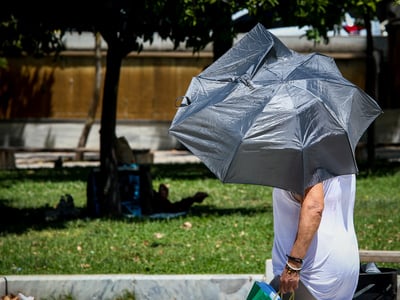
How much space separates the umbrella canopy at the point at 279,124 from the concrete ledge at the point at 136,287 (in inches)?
98.0

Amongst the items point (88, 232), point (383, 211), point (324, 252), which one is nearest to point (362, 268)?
point (324, 252)

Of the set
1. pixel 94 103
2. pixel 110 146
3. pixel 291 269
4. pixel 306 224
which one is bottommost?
pixel 94 103

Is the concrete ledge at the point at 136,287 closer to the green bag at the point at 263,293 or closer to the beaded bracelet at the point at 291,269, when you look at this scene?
the green bag at the point at 263,293

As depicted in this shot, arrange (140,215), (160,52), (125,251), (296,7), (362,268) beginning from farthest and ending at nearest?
(160,52) < (296,7) < (140,215) < (125,251) < (362,268)

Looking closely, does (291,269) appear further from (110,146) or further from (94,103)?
(94,103)

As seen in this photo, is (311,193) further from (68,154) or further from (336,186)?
(68,154)

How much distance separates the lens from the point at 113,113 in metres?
12.4

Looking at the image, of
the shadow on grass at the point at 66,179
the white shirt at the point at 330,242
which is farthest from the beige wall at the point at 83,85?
the white shirt at the point at 330,242

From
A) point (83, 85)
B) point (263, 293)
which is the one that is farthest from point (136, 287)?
point (83, 85)

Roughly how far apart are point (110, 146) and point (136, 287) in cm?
463

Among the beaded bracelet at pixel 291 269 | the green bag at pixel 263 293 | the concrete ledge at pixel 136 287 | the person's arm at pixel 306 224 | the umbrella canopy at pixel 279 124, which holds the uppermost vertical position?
the umbrella canopy at pixel 279 124

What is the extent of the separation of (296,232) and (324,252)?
0.17 meters

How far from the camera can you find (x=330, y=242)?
5301 millimetres

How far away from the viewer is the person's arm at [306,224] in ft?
16.9
